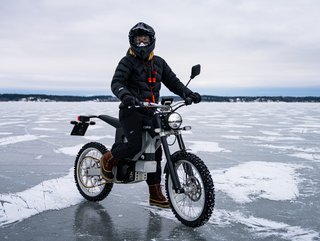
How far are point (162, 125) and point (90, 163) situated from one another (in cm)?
162

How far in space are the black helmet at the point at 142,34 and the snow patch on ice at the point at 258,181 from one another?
2.22 meters

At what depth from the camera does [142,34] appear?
4.47 meters

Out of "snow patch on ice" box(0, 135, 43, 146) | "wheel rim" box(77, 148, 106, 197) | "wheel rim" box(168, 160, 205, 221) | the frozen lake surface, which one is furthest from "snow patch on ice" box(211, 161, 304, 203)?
"snow patch on ice" box(0, 135, 43, 146)

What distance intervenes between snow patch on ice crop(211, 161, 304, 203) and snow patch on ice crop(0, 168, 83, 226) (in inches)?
84.5

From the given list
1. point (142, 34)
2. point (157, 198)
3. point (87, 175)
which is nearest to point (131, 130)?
point (157, 198)

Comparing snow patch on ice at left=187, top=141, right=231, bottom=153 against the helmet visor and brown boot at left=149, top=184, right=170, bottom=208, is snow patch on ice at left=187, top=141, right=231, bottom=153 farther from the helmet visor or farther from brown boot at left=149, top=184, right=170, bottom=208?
the helmet visor

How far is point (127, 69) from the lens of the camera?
4.48 meters

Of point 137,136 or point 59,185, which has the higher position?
point 137,136

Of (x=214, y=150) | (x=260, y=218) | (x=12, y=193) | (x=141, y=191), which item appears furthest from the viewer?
(x=214, y=150)

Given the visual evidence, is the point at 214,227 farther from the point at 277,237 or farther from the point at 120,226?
the point at 120,226

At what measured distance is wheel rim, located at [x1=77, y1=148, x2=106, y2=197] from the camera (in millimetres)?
5215

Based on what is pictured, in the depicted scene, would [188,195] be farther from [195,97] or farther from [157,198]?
[195,97]

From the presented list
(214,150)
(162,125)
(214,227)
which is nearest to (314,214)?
(214,227)

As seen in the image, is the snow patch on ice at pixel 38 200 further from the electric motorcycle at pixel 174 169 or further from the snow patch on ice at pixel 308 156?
the snow patch on ice at pixel 308 156
